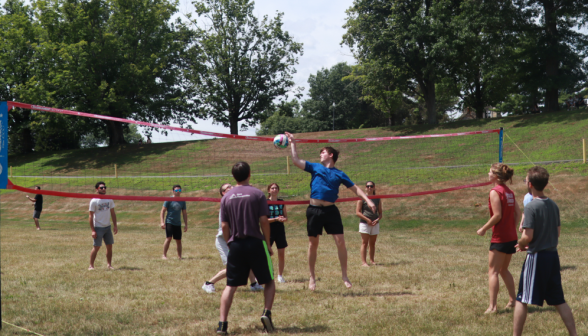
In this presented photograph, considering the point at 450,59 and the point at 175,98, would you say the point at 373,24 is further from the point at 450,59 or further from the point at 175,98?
the point at 175,98

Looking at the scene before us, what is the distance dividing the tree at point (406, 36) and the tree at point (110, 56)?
2061 cm

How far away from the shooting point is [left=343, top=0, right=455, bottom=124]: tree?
36344 mm

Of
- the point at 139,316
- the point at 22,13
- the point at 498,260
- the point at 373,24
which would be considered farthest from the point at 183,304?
the point at 22,13

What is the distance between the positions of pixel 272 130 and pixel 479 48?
1979 inches

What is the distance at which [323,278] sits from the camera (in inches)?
321

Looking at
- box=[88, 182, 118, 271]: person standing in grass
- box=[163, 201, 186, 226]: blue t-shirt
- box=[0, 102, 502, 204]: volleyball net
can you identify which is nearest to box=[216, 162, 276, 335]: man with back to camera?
box=[88, 182, 118, 271]: person standing in grass

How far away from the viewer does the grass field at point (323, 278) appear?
18.0 feet

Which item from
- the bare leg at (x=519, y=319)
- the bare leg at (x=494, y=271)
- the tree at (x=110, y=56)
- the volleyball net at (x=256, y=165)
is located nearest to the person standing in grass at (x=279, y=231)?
the bare leg at (x=494, y=271)

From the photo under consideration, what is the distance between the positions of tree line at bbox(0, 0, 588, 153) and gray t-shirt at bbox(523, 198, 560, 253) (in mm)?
32940

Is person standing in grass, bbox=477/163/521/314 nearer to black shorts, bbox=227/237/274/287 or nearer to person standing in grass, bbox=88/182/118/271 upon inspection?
black shorts, bbox=227/237/274/287

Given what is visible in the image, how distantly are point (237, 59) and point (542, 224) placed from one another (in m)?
47.3

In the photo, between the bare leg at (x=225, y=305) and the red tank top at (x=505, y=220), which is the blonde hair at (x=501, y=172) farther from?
the bare leg at (x=225, y=305)

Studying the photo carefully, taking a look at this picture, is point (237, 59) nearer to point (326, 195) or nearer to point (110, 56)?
point (110, 56)

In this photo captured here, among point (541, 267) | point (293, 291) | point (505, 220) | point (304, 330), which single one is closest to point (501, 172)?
point (505, 220)
